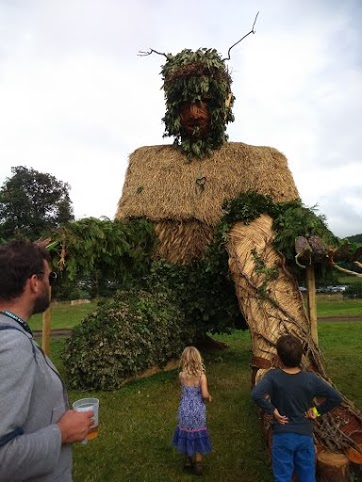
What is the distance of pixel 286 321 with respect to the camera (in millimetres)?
5445

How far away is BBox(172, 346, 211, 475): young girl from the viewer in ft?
14.4

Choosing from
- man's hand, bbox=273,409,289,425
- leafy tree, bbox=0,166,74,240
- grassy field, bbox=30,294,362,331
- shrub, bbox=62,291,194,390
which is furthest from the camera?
leafy tree, bbox=0,166,74,240

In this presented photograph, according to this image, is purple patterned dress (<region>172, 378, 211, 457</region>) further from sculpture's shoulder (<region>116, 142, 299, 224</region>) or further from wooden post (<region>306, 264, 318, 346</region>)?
sculpture's shoulder (<region>116, 142, 299, 224</region>)

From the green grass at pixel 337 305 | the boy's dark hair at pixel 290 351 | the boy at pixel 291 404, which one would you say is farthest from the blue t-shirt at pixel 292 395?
the green grass at pixel 337 305

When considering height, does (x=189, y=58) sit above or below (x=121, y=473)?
above

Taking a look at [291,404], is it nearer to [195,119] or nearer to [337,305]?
[195,119]

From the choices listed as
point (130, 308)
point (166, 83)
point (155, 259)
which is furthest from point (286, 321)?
point (166, 83)

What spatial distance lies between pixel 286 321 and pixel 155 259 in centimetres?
388

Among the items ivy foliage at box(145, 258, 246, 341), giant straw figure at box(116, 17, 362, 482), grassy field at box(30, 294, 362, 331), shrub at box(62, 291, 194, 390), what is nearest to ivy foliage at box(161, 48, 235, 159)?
giant straw figure at box(116, 17, 362, 482)

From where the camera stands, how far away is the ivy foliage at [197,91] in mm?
8414

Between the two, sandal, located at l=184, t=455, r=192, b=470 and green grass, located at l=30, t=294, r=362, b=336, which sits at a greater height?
green grass, located at l=30, t=294, r=362, b=336

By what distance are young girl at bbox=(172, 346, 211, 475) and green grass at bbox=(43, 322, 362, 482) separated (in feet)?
0.76

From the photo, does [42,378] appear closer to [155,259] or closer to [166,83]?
[155,259]

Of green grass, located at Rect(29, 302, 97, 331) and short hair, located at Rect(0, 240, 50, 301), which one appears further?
green grass, located at Rect(29, 302, 97, 331)
